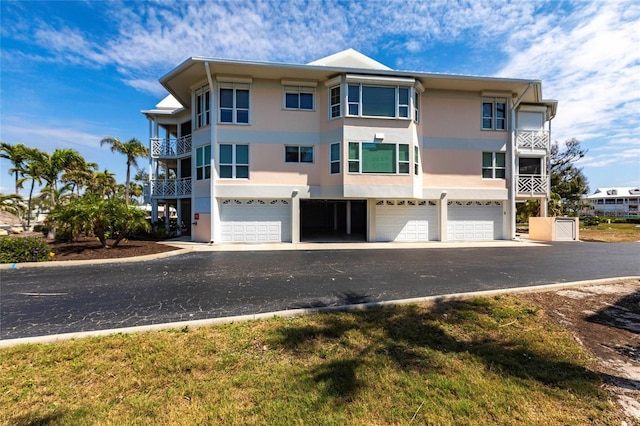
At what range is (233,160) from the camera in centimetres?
1581

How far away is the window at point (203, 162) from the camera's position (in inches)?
630

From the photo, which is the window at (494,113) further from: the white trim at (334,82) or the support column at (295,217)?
the support column at (295,217)

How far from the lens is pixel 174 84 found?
54.3 ft

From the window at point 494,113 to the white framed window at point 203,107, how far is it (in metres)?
16.1

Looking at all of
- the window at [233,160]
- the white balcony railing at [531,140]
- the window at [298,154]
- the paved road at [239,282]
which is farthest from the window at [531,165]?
the window at [233,160]

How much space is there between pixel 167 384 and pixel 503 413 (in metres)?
3.34

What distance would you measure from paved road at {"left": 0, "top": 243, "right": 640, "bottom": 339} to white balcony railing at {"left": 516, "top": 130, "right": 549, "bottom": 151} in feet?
29.5

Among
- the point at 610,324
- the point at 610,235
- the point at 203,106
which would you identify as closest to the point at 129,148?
the point at 203,106

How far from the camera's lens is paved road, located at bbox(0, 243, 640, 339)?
5.18 m

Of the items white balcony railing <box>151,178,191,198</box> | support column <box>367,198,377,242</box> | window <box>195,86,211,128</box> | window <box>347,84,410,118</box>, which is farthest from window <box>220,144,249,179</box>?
support column <box>367,198,377,242</box>

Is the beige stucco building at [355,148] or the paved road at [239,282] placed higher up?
the beige stucco building at [355,148]

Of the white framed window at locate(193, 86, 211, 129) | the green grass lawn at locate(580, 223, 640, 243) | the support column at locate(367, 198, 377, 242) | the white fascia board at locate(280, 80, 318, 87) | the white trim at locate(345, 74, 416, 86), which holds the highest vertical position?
the white fascia board at locate(280, 80, 318, 87)

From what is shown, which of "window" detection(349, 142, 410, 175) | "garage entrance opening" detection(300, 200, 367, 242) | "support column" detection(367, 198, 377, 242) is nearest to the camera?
"window" detection(349, 142, 410, 175)

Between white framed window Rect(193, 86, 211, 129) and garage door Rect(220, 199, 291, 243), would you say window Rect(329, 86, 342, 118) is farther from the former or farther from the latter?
white framed window Rect(193, 86, 211, 129)
